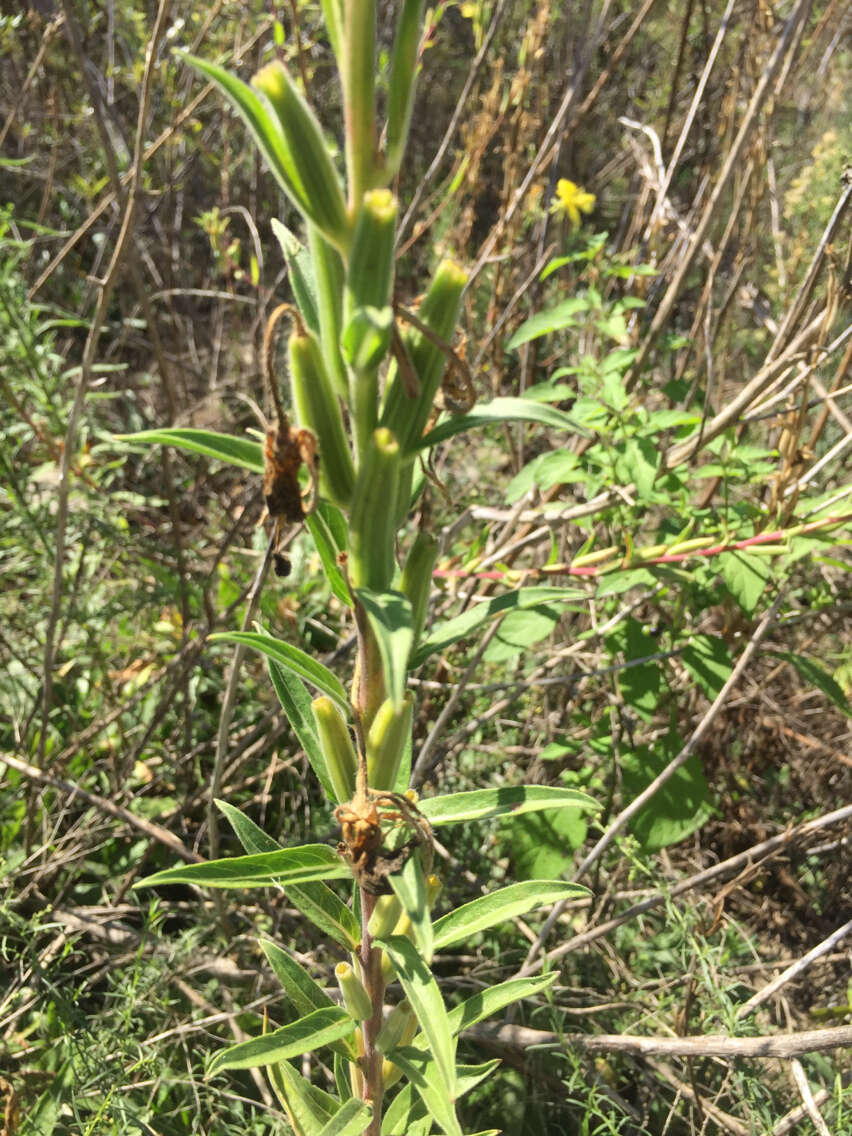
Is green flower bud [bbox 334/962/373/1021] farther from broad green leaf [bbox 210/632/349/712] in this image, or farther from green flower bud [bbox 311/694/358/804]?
broad green leaf [bbox 210/632/349/712]

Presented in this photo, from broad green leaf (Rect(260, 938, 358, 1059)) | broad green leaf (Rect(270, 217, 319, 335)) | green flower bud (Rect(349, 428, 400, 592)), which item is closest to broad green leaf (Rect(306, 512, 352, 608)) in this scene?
green flower bud (Rect(349, 428, 400, 592))

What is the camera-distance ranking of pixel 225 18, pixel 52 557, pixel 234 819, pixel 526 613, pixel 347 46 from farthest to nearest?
1. pixel 225 18
2. pixel 52 557
3. pixel 526 613
4. pixel 234 819
5. pixel 347 46

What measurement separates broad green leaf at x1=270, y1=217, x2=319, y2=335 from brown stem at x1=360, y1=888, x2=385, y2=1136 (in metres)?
0.72

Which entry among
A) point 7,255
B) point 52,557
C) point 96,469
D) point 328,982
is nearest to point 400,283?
point 7,255

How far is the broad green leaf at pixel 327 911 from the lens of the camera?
104 centimetres

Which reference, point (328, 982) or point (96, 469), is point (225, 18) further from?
point (328, 982)

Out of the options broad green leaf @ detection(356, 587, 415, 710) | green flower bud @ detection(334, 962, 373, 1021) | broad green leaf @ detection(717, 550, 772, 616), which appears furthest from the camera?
broad green leaf @ detection(717, 550, 772, 616)

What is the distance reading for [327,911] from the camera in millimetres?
1067

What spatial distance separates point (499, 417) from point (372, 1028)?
33.0 inches

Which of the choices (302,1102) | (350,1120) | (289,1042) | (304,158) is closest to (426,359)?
(304,158)

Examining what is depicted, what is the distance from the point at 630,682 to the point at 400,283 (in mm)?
2888

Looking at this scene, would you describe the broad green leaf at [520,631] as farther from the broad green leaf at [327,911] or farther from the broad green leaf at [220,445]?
the broad green leaf at [220,445]

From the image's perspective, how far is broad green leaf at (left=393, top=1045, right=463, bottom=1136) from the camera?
865 mm

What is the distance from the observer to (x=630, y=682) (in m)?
1.82
